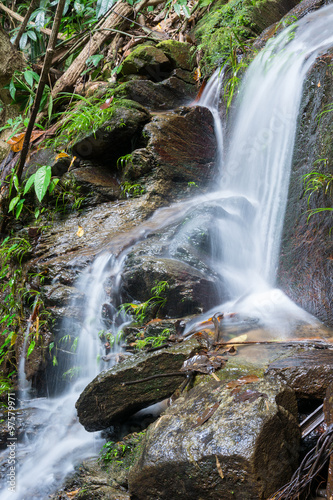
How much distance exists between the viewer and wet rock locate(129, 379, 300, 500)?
161cm

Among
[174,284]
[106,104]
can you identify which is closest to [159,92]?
[106,104]

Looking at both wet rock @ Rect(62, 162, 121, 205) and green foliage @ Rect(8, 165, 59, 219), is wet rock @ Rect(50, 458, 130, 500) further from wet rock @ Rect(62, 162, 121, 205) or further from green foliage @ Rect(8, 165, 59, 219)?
wet rock @ Rect(62, 162, 121, 205)

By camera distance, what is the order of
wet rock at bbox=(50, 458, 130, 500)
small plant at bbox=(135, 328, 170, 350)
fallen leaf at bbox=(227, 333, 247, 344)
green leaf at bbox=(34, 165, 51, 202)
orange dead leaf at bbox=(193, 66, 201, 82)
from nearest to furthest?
wet rock at bbox=(50, 458, 130, 500) → fallen leaf at bbox=(227, 333, 247, 344) → small plant at bbox=(135, 328, 170, 350) → green leaf at bbox=(34, 165, 51, 202) → orange dead leaf at bbox=(193, 66, 201, 82)

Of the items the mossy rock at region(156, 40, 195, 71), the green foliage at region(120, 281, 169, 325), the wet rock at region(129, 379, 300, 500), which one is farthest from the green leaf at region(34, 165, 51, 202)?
the mossy rock at region(156, 40, 195, 71)

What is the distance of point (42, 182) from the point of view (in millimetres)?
4746

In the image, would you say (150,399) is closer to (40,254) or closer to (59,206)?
(40,254)

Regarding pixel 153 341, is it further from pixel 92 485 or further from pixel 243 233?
pixel 243 233

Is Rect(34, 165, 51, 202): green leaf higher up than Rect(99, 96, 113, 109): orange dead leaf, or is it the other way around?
Rect(99, 96, 113, 109): orange dead leaf

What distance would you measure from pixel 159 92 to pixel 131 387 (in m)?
5.47

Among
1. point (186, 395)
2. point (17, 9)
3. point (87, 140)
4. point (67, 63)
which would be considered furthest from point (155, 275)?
point (17, 9)

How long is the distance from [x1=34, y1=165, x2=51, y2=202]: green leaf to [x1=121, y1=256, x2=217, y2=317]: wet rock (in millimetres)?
1701

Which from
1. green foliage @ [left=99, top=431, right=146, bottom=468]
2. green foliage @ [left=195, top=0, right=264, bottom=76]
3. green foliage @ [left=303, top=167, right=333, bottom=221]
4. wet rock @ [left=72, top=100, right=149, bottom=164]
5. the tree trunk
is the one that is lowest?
green foliage @ [left=99, top=431, right=146, bottom=468]

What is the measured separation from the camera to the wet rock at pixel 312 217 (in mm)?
3238

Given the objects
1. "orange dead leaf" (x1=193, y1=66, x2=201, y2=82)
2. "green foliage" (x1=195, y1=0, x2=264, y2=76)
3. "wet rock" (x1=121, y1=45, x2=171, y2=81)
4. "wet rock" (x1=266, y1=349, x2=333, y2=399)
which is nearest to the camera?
"wet rock" (x1=266, y1=349, x2=333, y2=399)
